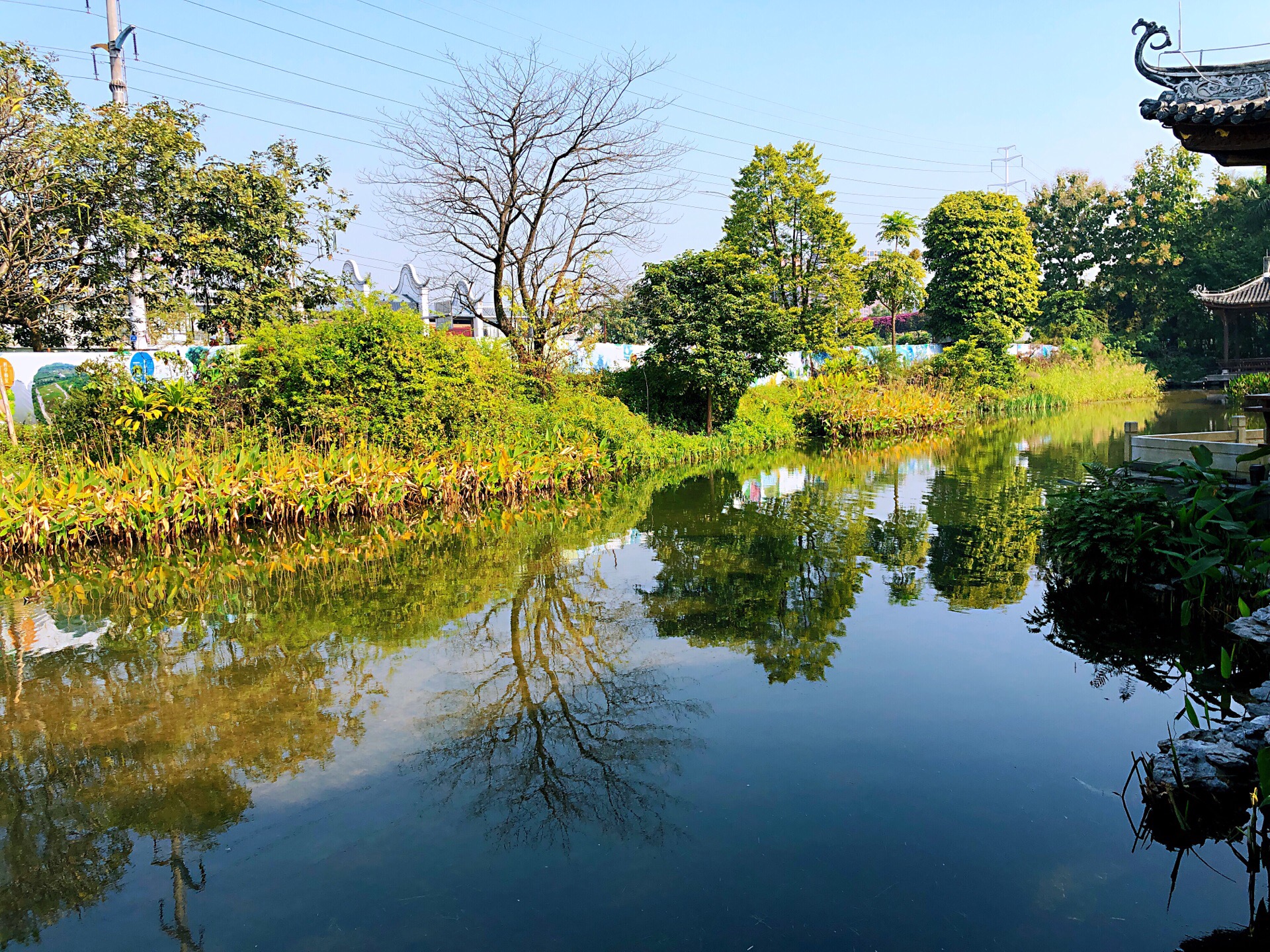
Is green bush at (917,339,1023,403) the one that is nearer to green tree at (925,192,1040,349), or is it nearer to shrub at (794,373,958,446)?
green tree at (925,192,1040,349)

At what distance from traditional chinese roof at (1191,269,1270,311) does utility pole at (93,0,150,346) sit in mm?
30023

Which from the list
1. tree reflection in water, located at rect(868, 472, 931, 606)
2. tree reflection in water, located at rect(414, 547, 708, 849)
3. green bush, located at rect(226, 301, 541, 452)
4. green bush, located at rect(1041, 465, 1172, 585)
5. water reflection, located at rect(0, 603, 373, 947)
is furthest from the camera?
green bush, located at rect(226, 301, 541, 452)

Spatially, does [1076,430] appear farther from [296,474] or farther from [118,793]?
[118,793]

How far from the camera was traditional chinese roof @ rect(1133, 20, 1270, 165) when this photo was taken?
5.46 m

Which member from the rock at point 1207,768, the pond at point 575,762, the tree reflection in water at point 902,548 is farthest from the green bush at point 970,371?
the rock at point 1207,768

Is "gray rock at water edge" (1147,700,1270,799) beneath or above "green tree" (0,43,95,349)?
beneath

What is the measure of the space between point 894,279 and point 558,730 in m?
22.1

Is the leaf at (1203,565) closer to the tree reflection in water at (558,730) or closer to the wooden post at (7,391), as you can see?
the tree reflection in water at (558,730)

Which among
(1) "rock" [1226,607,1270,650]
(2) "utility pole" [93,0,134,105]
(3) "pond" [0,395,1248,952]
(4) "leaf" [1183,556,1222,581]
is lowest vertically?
(3) "pond" [0,395,1248,952]

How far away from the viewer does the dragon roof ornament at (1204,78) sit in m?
5.62

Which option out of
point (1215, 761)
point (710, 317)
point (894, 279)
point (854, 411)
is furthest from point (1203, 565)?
point (894, 279)

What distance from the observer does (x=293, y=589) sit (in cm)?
793

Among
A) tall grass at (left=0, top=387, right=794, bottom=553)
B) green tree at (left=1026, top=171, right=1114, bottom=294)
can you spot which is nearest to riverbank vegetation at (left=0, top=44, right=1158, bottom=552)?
tall grass at (left=0, top=387, right=794, bottom=553)

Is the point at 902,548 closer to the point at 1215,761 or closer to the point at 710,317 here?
the point at 1215,761
